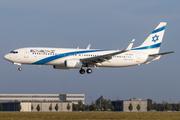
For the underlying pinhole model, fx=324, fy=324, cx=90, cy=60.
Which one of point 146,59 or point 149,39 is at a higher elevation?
point 149,39

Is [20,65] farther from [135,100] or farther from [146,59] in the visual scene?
[135,100]

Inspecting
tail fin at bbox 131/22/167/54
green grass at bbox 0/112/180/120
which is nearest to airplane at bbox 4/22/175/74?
tail fin at bbox 131/22/167/54

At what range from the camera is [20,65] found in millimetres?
62969

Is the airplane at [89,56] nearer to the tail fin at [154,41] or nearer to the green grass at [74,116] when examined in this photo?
the tail fin at [154,41]

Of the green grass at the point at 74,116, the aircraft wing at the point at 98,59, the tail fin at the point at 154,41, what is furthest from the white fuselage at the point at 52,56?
the green grass at the point at 74,116

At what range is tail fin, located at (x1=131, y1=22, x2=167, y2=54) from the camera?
242ft

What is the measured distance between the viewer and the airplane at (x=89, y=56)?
62.2 meters

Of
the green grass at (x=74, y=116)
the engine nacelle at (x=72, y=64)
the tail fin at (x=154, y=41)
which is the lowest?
the green grass at (x=74, y=116)

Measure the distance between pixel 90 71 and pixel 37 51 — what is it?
12687 millimetres

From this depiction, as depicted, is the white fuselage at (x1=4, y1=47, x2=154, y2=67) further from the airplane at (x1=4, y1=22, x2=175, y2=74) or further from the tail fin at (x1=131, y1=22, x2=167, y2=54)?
the tail fin at (x1=131, y1=22, x2=167, y2=54)

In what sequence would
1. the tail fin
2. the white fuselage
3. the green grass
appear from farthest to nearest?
1. the tail fin
2. the white fuselage
3. the green grass

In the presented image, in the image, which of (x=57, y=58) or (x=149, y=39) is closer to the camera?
(x=57, y=58)

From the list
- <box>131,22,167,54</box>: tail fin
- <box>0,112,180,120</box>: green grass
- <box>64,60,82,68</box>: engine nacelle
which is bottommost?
<box>0,112,180,120</box>: green grass

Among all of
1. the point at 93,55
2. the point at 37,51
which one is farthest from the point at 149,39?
the point at 37,51
